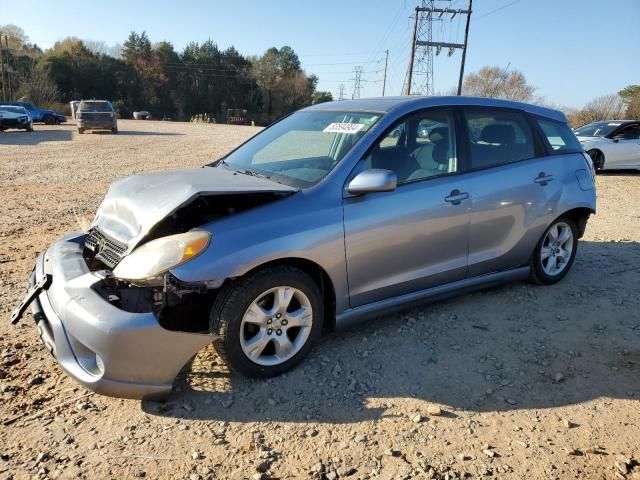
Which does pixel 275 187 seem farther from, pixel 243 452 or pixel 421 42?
pixel 421 42

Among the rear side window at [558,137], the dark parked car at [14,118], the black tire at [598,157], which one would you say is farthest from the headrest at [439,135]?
the dark parked car at [14,118]

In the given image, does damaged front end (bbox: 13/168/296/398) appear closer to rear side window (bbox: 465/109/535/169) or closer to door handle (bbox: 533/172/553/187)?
rear side window (bbox: 465/109/535/169)

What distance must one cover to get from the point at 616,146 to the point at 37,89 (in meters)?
51.3

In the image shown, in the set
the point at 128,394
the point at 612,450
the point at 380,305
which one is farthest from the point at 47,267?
the point at 612,450

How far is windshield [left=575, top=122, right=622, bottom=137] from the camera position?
1344cm

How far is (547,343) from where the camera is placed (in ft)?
12.4

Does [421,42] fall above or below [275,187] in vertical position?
above

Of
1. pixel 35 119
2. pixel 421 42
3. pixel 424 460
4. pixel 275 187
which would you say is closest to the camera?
pixel 424 460

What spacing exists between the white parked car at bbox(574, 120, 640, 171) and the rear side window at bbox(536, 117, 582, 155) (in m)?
9.41

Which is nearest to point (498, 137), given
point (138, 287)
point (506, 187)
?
point (506, 187)

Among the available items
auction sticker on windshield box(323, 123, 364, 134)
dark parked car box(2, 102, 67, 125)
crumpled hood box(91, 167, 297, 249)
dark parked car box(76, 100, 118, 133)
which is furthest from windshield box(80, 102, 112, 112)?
auction sticker on windshield box(323, 123, 364, 134)

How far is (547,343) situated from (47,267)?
3580mm

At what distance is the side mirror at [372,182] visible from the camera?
10.6 feet

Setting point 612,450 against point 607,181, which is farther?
point 607,181
